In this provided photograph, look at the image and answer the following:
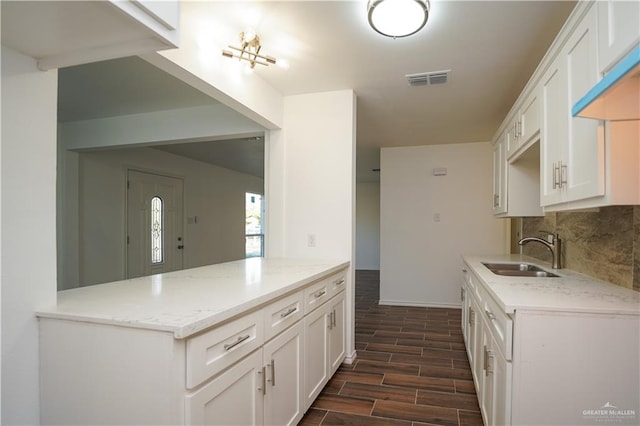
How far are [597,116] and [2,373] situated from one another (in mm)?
2217

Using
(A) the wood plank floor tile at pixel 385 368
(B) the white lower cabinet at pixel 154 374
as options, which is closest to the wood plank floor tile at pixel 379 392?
(A) the wood plank floor tile at pixel 385 368

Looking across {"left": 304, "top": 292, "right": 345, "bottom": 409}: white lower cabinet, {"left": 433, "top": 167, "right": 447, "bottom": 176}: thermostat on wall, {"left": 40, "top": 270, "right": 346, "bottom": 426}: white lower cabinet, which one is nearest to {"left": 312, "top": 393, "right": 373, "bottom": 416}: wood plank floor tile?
{"left": 304, "top": 292, "right": 345, "bottom": 409}: white lower cabinet

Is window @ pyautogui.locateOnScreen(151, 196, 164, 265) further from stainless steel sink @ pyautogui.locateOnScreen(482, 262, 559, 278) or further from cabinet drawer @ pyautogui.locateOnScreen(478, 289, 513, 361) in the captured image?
cabinet drawer @ pyautogui.locateOnScreen(478, 289, 513, 361)

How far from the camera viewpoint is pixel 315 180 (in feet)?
10.2

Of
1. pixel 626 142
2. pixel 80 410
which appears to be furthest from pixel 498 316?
pixel 80 410

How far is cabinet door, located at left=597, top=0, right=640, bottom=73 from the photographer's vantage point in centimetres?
112

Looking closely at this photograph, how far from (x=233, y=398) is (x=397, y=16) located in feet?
6.33

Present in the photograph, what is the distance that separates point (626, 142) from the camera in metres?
1.30

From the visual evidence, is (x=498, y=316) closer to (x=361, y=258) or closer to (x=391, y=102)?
(x=391, y=102)

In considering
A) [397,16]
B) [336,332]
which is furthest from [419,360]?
[397,16]

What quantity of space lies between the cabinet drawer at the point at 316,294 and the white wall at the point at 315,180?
0.60 meters

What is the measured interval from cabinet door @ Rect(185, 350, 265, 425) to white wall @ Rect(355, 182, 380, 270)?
25.1 ft

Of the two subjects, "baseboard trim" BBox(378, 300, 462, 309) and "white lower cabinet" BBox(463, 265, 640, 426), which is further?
"baseboard trim" BBox(378, 300, 462, 309)

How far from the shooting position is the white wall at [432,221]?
4891 millimetres
